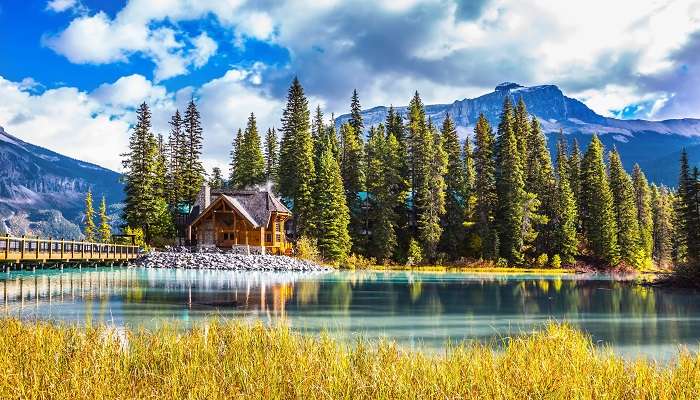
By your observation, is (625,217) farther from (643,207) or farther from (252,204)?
(252,204)

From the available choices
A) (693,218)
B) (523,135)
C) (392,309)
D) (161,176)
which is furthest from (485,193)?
(392,309)

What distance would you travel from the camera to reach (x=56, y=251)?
104ft

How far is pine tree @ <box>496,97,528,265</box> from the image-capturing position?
168 ft

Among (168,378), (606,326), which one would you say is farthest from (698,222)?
(168,378)

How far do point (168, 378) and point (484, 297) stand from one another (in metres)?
18.8

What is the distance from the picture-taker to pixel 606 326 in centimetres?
1436

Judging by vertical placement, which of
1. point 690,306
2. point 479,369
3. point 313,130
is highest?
point 313,130

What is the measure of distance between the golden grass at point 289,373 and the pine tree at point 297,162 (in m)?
42.7

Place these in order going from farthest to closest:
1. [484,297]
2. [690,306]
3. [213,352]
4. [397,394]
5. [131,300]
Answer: [484,297] → [690,306] → [131,300] → [213,352] → [397,394]

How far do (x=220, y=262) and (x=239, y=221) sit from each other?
8255mm

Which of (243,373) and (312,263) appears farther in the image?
(312,263)

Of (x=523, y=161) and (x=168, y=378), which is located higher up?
(x=523, y=161)

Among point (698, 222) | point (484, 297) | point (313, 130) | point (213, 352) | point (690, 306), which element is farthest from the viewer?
point (313, 130)

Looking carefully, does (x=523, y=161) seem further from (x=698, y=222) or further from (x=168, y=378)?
(x=168, y=378)
